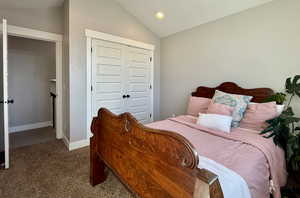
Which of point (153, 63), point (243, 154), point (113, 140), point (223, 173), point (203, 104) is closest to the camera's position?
point (223, 173)

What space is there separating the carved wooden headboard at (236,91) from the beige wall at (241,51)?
0.39ft

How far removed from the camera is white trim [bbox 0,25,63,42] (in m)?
2.58

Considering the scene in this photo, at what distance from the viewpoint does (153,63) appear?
3914 millimetres

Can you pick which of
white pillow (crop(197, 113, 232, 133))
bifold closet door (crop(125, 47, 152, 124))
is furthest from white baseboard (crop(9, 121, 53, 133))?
white pillow (crop(197, 113, 232, 133))

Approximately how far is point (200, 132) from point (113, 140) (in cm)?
99

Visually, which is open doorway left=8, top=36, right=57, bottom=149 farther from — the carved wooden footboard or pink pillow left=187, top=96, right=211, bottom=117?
pink pillow left=187, top=96, right=211, bottom=117

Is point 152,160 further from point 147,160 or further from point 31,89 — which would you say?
point 31,89

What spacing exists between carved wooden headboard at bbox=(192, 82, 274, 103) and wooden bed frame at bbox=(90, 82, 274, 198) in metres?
1.96

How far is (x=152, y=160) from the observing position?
1056 millimetres

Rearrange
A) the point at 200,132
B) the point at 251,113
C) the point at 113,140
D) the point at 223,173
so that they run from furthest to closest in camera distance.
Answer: the point at 251,113
the point at 200,132
the point at 113,140
the point at 223,173

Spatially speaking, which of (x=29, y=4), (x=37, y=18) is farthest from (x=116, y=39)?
(x=29, y=4)

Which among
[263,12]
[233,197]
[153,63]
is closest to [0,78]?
[153,63]

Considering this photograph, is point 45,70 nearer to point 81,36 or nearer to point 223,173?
point 81,36

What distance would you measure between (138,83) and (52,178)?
7.70 ft
